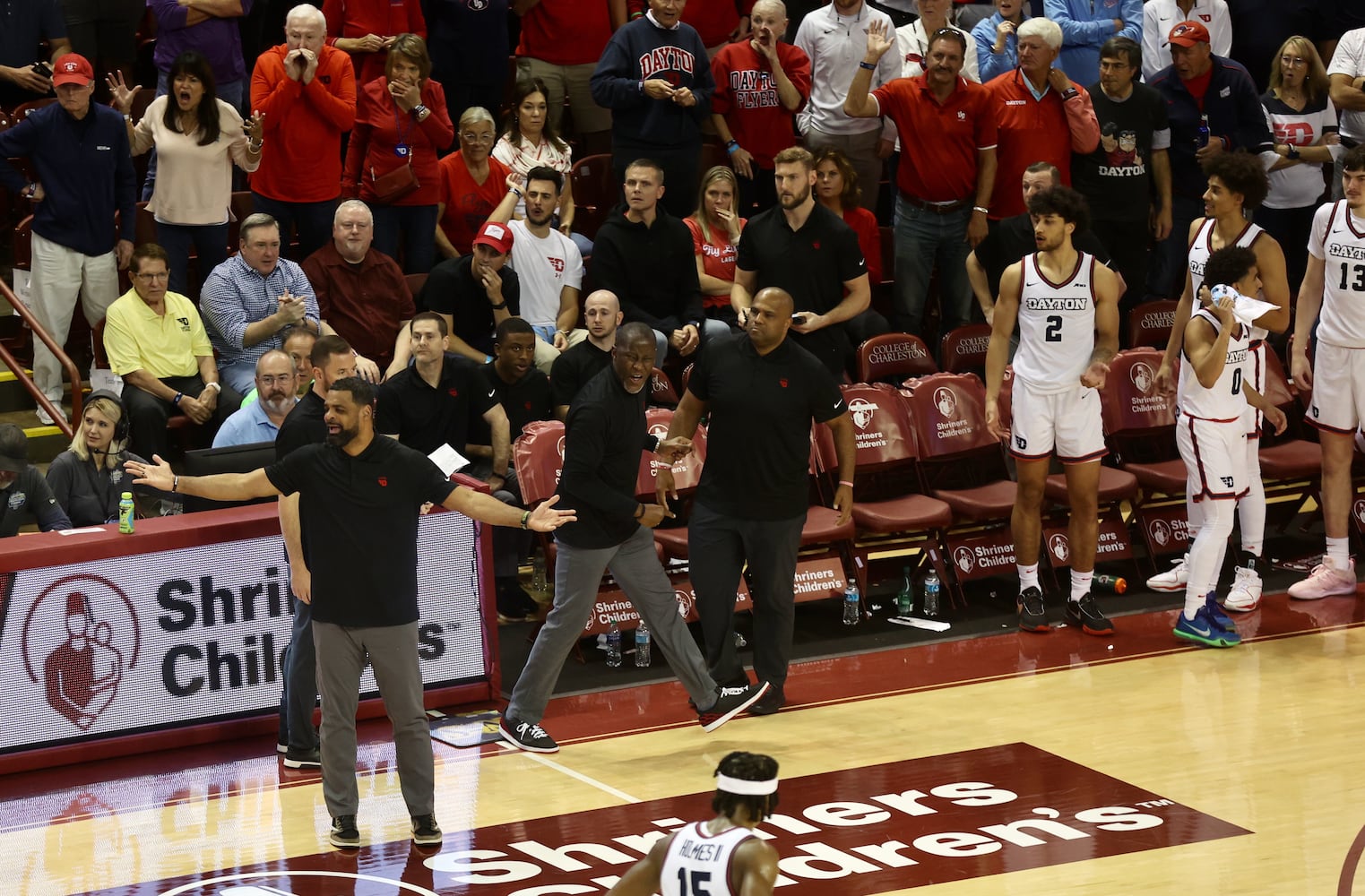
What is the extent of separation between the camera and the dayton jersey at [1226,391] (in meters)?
9.53

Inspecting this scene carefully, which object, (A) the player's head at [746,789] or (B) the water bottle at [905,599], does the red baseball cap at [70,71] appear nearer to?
(B) the water bottle at [905,599]

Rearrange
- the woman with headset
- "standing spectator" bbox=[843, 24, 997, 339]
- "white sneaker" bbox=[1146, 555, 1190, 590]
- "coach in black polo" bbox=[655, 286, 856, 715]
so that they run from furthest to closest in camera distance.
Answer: "standing spectator" bbox=[843, 24, 997, 339] < "white sneaker" bbox=[1146, 555, 1190, 590] < the woman with headset < "coach in black polo" bbox=[655, 286, 856, 715]

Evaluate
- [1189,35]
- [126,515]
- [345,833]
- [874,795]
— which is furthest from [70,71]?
[1189,35]

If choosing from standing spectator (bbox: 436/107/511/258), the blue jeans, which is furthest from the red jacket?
the blue jeans

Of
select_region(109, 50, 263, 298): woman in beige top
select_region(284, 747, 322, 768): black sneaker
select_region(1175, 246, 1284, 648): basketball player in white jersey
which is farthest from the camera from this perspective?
select_region(109, 50, 263, 298): woman in beige top

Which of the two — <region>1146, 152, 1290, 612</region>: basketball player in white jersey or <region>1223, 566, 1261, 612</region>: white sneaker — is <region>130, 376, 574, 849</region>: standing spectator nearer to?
<region>1146, 152, 1290, 612</region>: basketball player in white jersey

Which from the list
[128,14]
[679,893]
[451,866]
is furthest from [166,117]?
[679,893]

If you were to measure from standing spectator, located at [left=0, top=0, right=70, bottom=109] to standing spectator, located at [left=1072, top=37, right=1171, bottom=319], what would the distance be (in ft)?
21.9

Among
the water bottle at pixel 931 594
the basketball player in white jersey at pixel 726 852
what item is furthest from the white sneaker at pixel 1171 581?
the basketball player in white jersey at pixel 726 852

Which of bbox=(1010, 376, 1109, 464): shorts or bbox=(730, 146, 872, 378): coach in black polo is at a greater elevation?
bbox=(730, 146, 872, 378): coach in black polo

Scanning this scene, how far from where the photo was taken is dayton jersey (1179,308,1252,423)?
9.53 metres

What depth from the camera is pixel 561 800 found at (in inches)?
299

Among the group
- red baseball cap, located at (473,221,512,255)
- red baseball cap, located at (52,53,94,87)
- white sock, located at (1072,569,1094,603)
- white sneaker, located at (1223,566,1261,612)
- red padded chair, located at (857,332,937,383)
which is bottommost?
white sneaker, located at (1223,566,1261,612)

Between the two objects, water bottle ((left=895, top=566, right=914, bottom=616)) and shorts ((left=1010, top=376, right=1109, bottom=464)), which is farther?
water bottle ((left=895, top=566, right=914, bottom=616))
